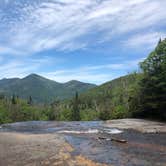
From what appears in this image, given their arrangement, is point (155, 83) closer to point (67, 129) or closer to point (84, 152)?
point (67, 129)

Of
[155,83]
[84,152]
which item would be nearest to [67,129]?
[84,152]

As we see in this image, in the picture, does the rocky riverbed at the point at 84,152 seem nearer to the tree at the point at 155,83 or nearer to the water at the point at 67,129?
the water at the point at 67,129

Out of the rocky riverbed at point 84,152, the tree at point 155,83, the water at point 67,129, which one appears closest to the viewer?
the rocky riverbed at point 84,152

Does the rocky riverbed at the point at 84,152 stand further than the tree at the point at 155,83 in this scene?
No

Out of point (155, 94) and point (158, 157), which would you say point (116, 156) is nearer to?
point (158, 157)

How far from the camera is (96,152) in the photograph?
2219 centimetres

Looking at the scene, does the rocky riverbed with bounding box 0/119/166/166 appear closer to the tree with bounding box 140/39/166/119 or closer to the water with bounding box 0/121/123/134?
the water with bounding box 0/121/123/134

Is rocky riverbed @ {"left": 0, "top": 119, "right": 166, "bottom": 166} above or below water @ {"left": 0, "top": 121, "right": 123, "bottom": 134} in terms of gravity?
below

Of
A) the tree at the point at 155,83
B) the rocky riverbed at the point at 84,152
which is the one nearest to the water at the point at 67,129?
the rocky riverbed at the point at 84,152

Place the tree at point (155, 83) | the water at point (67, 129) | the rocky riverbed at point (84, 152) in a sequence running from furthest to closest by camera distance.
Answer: the tree at point (155, 83), the water at point (67, 129), the rocky riverbed at point (84, 152)

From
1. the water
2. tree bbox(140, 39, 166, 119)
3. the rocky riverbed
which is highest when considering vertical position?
tree bbox(140, 39, 166, 119)

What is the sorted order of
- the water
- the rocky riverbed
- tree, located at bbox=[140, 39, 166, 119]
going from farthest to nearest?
tree, located at bbox=[140, 39, 166, 119]
the water
the rocky riverbed

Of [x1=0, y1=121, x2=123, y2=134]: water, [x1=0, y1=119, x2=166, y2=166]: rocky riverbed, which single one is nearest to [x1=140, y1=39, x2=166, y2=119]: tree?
[x1=0, y1=121, x2=123, y2=134]: water

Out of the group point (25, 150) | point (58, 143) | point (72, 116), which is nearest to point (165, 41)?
point (58, 143)
